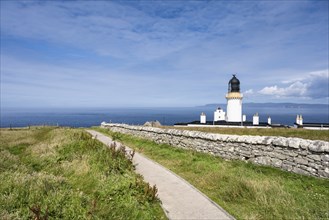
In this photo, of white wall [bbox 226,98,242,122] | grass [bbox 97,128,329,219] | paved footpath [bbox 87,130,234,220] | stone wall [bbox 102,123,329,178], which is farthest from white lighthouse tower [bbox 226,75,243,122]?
paved footpath [bbox 87,130,234,220]

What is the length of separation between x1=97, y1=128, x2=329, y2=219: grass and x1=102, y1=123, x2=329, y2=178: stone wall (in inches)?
14.9

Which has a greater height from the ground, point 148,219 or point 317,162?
point 317,162

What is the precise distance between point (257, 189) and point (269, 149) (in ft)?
11.9

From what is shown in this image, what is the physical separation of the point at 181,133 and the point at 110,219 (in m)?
11.1

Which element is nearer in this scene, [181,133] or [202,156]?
[202,156]

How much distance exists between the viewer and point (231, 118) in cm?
4162

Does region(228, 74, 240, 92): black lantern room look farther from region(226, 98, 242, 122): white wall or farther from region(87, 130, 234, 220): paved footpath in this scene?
region(87, 130, 234, 220): paved footpath

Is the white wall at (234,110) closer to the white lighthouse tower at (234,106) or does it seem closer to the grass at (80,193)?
the white lighthouse tower at (234,106)

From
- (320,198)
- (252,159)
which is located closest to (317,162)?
(320,198)

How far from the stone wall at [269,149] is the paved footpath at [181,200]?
3.85 meters

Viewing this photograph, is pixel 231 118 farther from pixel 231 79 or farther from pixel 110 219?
pixel 110 219

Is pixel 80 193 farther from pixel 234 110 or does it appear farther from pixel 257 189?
pixel 234 110

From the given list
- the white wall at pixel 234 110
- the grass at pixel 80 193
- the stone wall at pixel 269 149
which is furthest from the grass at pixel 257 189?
the white wall at pixel 234 110

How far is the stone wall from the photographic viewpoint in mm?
9066
